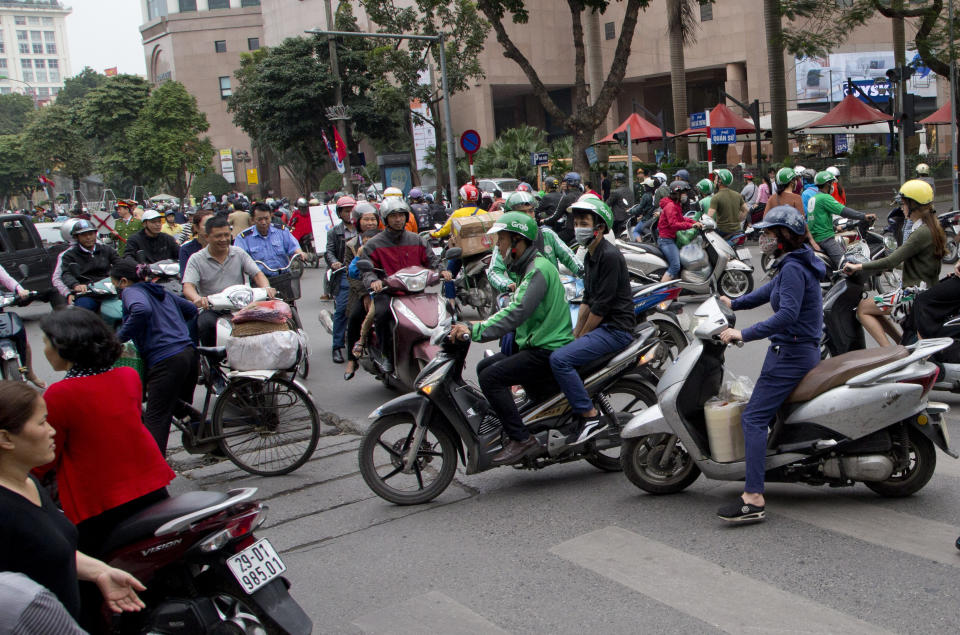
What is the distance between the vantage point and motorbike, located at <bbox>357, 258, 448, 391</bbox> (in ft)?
25.8

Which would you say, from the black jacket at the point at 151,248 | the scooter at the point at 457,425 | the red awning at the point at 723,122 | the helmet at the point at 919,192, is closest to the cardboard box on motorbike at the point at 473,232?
the black jacket at the point at 151,248

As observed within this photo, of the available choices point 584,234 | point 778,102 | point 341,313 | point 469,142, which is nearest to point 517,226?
point 584,234

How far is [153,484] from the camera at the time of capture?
3506mm

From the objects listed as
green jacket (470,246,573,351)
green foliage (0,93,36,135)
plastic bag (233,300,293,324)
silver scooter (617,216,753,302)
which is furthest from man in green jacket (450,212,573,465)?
green foliage (0,93,36,135)

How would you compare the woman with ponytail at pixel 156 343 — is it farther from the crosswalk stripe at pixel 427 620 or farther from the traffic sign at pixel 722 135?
the traffic sign at pixel 722 135

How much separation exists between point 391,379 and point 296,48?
41747 mm

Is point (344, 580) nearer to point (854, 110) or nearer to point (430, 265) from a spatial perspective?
point (430, 265)

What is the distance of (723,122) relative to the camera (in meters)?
28.9

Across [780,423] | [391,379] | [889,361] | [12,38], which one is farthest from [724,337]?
[12,38]

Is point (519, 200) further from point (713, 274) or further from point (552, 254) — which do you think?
point (713, 274)

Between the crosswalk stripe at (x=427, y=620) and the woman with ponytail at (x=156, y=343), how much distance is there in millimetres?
2286

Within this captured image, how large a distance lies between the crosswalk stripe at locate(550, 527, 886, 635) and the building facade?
201 metres

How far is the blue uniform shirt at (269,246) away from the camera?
975cm

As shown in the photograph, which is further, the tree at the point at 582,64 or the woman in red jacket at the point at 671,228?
the tree at the point at 582,64
